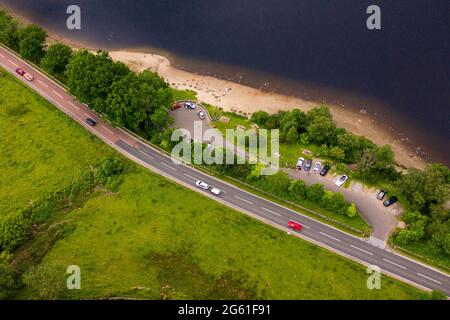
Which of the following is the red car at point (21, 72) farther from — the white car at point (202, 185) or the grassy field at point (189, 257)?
the white car at point (202, 185)

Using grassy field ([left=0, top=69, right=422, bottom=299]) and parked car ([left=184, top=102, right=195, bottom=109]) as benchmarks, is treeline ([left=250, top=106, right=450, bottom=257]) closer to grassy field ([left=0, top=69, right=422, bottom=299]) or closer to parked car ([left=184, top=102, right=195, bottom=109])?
grassy field ([left=0, top=69, right=422, bottom=299])

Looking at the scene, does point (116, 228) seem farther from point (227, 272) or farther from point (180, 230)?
point (227, 272)

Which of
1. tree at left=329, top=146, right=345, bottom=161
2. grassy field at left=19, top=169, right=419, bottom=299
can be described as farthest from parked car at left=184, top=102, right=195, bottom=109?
tree at left=329, top=146, right=345, bottom=161

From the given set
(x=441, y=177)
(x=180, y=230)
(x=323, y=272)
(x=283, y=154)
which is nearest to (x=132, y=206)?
(x=180, y=230)

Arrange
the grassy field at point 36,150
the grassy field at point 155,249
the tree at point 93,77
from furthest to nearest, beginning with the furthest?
the tree at point 93,77
the grassy field at point 36,150
the grassy field at point 155,249

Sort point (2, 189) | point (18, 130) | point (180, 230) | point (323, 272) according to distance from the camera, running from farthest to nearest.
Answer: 1. point (18, 130)
2. point (2, 189)
3. point (180, 230)
4. point (323, 272)

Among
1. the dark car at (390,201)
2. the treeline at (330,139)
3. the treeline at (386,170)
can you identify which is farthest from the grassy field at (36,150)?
the dark car at (390,201)
